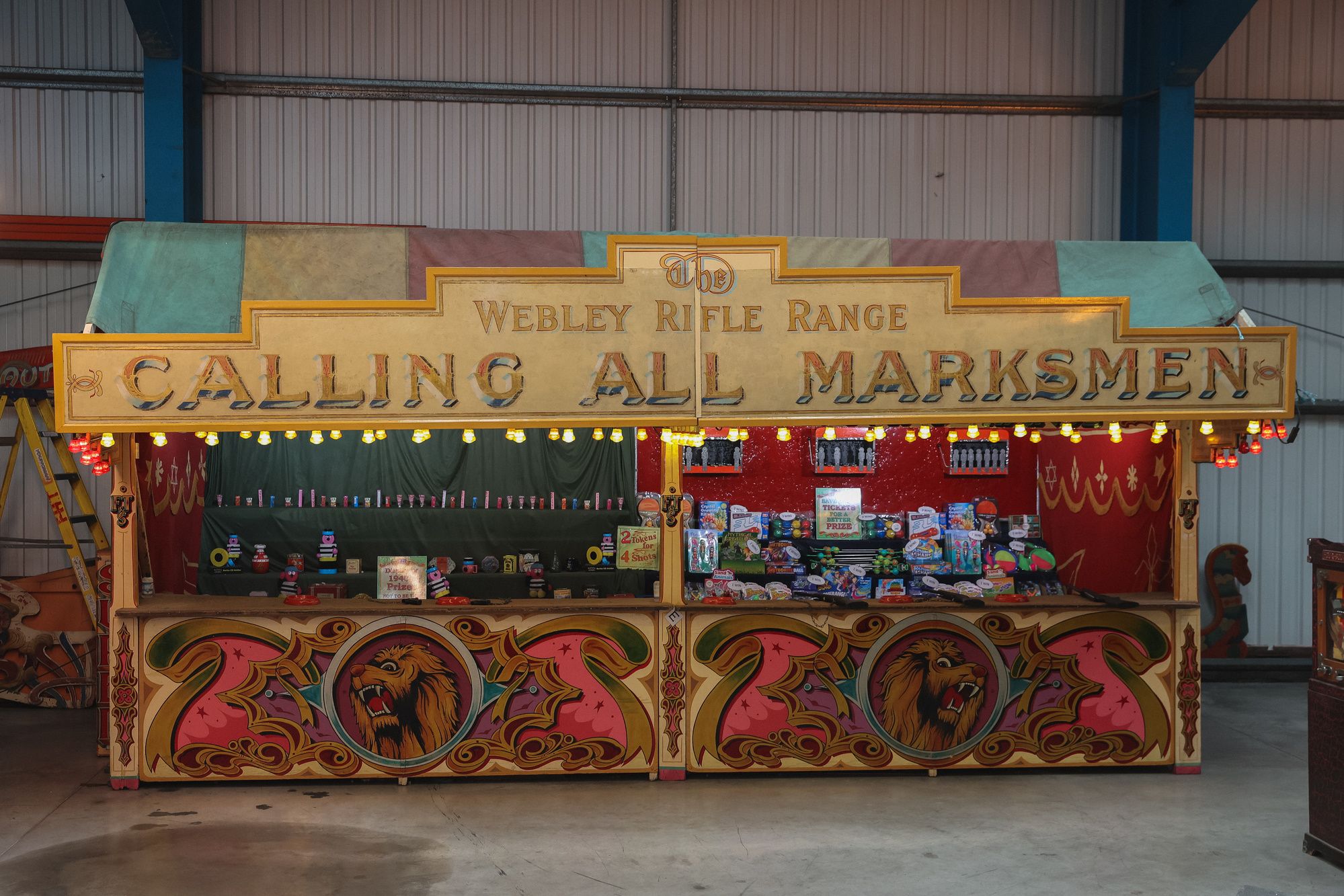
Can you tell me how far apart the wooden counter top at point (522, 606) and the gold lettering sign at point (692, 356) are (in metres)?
1.35

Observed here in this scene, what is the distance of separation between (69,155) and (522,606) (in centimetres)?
701

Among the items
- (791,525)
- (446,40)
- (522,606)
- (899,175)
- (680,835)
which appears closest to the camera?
(680,835)

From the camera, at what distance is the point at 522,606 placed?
24.0 feet

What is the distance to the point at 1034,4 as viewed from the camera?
1080 centimetres

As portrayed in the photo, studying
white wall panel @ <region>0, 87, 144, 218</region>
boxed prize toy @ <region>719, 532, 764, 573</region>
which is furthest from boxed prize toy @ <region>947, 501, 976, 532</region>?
white wall panel @ <region>0, 87, 144, 218</region>

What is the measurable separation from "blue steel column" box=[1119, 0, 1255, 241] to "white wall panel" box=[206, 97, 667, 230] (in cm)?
484

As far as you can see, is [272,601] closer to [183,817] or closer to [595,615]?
[183,817]

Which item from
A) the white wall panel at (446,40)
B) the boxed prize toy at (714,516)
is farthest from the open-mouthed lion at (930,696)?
the white wall panel at (446,40)

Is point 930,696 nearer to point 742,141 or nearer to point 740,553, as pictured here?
point 740,553

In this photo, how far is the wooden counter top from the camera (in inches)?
283

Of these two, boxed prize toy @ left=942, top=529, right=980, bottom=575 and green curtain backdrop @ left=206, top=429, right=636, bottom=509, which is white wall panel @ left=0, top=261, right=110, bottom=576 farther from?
boxed prize toy @ left=942, top=529, right=980, bottom=575

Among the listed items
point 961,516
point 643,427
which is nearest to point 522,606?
point 643,427

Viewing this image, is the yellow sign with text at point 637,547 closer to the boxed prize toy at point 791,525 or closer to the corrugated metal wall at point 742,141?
the boxed prize toy at point 791,525

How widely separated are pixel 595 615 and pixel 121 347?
358 centimetres
